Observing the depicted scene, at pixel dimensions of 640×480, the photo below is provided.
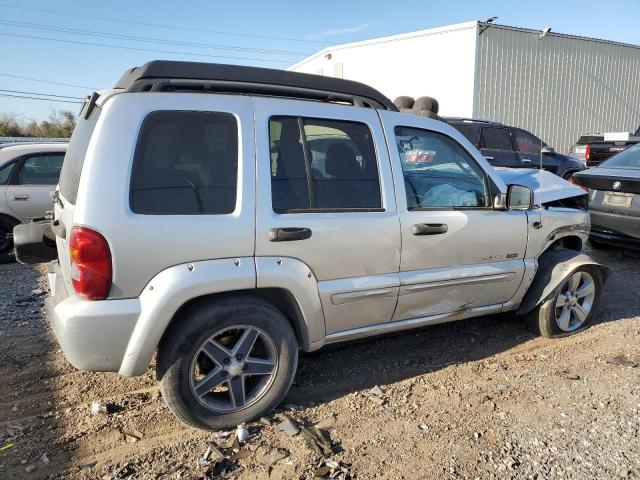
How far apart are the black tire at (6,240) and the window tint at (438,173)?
6.04m

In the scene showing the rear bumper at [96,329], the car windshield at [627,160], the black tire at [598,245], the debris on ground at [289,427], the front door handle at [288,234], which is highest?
the car windshield at [627,160]

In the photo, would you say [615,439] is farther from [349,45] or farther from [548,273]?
[349,45]

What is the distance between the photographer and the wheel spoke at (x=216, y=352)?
2828mm

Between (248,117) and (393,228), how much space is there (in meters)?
1.14

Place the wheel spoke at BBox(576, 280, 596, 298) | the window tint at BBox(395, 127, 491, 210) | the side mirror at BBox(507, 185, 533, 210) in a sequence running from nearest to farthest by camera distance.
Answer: the window tint at BBox(395, 127, 491, 210)
the side mirror at BBox(507, 185, 533, 210)
the wheel spoke at BBox(576, 280, 596, 298)

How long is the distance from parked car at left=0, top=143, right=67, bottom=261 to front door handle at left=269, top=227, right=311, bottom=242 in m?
5.53

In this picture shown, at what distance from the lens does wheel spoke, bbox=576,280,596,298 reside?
4.35 m

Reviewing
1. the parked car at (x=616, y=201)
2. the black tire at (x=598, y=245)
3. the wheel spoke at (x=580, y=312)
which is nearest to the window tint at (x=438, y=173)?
the wheel spoke at (x=580, y=312)

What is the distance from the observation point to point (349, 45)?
25.1m

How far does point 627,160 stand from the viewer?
22.3 feet

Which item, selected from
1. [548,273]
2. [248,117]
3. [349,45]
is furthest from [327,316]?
[349,45]

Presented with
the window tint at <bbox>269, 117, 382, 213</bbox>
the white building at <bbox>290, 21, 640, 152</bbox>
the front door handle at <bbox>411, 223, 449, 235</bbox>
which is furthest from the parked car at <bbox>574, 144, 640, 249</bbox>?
the white building at <bbox>290, 21, 640, 152</bbox>

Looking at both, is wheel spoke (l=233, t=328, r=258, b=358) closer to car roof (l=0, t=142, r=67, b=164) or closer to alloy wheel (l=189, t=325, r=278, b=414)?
alloy wheel (l=189, t=325, r=278, b=414)

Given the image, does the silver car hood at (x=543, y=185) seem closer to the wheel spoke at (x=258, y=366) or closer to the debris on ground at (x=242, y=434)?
the wheel spoke at (x=258, y=366)
